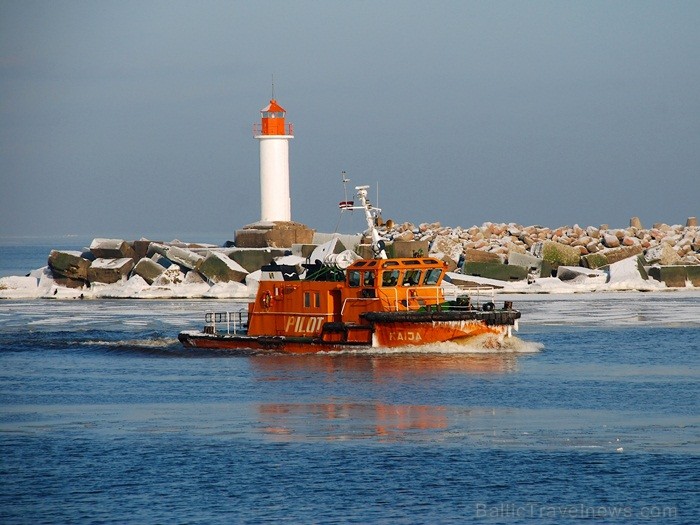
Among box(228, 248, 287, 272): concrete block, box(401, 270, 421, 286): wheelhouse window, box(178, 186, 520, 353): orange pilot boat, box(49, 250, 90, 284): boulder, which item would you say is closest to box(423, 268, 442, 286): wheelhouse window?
box(178, 186, 520, 353): orange pilot boat

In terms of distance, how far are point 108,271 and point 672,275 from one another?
21131mm

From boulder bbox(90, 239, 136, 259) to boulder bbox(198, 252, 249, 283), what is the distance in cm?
523

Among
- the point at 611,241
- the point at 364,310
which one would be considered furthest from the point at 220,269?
the point at 364,310

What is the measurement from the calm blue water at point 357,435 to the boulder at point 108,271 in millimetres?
19242

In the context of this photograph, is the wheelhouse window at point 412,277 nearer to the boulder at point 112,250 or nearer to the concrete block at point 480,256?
the concrete block at point 480,256

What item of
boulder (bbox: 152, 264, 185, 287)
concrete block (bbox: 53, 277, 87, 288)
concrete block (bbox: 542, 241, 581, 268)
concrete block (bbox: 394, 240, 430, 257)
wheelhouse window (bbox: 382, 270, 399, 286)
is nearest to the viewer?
wheelhouse window (bbox: 382, 270, 399, 286)

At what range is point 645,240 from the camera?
57.3 metres

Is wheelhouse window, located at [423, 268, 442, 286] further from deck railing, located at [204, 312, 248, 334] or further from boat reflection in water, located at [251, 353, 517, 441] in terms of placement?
deck railing, located at [204, 312, 248, 334]

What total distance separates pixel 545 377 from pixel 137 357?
9.79 metres

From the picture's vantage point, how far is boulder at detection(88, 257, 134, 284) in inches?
1970

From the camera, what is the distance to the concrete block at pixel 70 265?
50.9m

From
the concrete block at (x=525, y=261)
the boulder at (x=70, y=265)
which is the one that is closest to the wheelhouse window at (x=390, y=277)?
the concrete block at (x=525, y=261)

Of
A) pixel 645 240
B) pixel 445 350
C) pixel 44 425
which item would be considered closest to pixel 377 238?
pixel 445 350

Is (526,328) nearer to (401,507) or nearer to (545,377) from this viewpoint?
(545,377)
